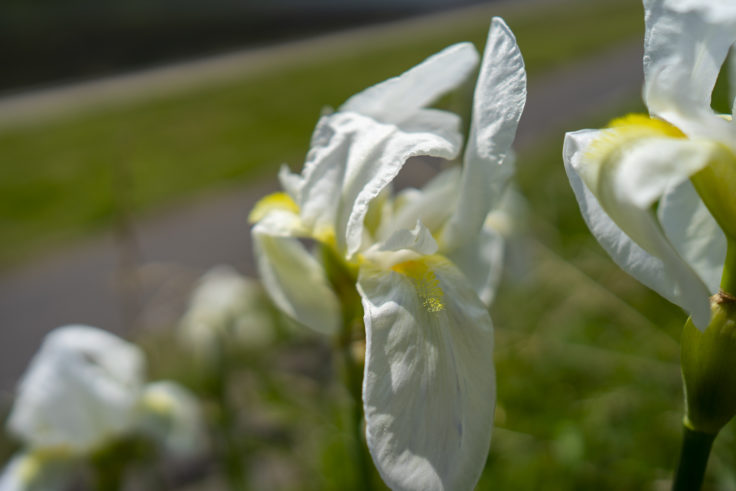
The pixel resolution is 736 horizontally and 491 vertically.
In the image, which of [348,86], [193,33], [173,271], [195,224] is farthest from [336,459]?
[193,33]

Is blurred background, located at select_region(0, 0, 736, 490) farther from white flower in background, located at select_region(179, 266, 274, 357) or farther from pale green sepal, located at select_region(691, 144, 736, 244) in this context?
pale green sepal, located at select_region(691, 144, 736, 244)

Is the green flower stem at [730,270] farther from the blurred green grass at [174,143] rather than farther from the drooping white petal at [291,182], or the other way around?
the blurred green grass at [174,143]

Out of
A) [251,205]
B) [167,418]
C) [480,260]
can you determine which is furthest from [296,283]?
[251,205]

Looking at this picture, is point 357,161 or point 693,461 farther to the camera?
point 357,161

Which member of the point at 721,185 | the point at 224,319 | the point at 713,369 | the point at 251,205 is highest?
the point at 721,185

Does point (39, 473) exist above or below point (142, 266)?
above

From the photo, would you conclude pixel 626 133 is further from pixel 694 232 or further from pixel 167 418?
pixel 167 418

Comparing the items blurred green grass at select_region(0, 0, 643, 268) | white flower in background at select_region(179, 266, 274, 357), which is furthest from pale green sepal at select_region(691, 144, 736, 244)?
blurred green grass at select_region(0, 0, 643, 268)
